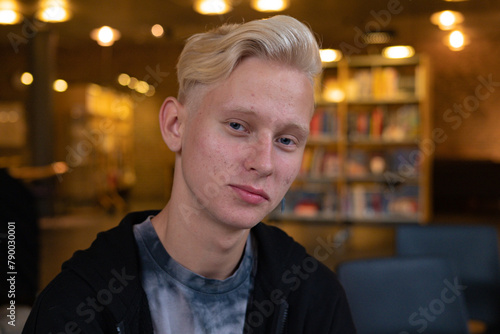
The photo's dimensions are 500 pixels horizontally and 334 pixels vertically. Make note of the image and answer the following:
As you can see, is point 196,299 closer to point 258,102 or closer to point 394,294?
point 258,102

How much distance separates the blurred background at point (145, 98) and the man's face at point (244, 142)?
376cm

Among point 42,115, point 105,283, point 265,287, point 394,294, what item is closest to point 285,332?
point 265,287

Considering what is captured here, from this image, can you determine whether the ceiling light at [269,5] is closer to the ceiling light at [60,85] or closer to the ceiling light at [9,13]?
the ceiling light at [9,13]

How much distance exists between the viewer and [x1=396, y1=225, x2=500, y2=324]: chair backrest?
2.31 metres

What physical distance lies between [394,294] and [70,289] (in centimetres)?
122

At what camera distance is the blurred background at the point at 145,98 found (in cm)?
664

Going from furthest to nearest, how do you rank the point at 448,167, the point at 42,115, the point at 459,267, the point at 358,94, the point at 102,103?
the point at 102,103
the point at 448,167
the point at 42,115
the point at 358,94
the point at 459,267

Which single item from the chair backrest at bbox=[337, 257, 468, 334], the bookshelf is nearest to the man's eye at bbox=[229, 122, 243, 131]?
the chair backrest at bbox=[337, 257, 468, 334]

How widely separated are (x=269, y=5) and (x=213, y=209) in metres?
5.97

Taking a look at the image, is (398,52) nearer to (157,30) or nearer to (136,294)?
(157,30)

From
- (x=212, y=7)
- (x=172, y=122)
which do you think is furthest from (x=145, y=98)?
(x=172, y=122)

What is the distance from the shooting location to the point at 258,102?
928 mm

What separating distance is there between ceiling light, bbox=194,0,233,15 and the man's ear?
19.4 feet

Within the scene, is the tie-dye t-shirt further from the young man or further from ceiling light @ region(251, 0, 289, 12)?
ceiling light @ region(251, 0, 289, 12)
